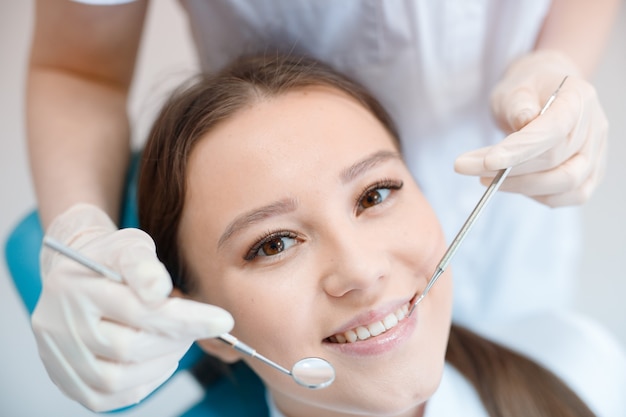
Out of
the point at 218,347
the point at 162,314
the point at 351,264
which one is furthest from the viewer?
the point at 218,347

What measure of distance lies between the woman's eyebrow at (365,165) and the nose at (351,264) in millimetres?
78

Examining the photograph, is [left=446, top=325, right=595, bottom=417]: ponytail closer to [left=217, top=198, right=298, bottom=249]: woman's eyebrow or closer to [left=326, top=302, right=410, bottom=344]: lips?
Answer: [left=326, top=302, right=410, bottom=344]: lips

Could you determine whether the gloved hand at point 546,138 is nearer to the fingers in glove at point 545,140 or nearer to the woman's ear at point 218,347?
the fingers in glove at point 545,140

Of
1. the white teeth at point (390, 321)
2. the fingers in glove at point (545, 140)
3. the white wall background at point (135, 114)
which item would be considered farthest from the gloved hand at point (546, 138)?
the white wall background at point (135, 114)

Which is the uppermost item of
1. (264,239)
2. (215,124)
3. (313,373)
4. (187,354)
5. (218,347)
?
(215,124)

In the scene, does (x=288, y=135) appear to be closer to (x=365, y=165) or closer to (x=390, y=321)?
(x=365, y=165)

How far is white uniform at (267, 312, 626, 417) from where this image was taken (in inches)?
52.4

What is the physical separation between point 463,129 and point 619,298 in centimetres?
115

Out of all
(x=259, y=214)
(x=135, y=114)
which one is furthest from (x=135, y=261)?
(x=135, y=114)

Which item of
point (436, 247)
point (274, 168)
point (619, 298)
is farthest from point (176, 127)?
point (619, 298)

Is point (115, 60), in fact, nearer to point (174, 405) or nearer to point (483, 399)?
point (174, 405)

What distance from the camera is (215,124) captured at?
1.07 m

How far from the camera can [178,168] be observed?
1.10 m

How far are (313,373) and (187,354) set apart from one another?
0.47 m
